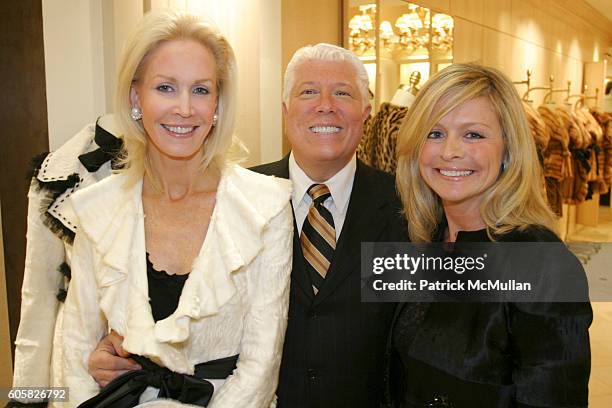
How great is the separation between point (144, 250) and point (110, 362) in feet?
0.84

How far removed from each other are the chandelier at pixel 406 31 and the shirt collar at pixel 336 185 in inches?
80.5

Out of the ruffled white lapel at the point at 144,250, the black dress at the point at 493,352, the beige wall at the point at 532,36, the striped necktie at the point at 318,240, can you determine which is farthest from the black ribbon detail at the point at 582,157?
the ruffled white lapel at the point at 144,250

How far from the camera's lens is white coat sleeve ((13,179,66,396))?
1.60 metres

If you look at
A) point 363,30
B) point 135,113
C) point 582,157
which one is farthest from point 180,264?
point 582,157

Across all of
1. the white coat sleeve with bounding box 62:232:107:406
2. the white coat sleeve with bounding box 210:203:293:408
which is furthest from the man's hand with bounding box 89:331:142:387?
the white coat sleeve with bounding box 210:203:293:408

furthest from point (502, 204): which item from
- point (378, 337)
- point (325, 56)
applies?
point (325, 56)

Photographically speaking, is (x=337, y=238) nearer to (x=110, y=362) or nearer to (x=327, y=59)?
(x=327, y=59)

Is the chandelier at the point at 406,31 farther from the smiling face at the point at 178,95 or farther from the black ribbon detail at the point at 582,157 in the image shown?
the smiling face at the point at 178,95

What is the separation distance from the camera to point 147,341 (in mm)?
1195

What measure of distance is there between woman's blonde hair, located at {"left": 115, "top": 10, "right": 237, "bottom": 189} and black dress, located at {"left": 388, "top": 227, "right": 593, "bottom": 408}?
0.62 metres

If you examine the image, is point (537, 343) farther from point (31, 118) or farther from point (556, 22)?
point (556, 22)

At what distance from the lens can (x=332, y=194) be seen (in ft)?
5.49

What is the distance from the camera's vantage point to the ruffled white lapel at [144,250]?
1206 millimetres

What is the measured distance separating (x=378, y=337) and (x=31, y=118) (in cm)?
141
